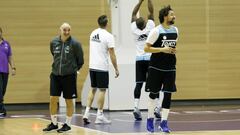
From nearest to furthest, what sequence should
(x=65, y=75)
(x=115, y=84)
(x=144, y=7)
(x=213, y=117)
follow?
(x=65, y=75) → (x=213, y=117) → (x=115, y=84) → (x=144, y=7)

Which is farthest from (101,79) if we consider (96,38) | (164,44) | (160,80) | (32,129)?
(164,44)

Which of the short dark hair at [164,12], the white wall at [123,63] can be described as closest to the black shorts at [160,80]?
the short dark hair at [164,12]

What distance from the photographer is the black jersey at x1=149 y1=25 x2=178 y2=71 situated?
383 inches

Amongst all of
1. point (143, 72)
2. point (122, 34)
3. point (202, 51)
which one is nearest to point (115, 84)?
point (122, 34)

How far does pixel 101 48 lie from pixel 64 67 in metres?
1.62

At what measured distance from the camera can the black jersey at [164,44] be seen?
972 cm

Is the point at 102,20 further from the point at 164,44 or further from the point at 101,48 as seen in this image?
the point at 164,44

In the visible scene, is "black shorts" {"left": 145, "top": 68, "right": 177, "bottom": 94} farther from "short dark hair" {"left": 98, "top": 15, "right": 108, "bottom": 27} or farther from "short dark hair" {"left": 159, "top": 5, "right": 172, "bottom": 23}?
"short dark hair" {"left": 98, "top": 15, "right": 108, "bottom": 27}

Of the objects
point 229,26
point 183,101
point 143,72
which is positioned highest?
point 229,26

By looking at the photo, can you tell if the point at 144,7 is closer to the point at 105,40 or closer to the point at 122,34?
the point at 122,34

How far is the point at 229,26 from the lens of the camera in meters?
18.4

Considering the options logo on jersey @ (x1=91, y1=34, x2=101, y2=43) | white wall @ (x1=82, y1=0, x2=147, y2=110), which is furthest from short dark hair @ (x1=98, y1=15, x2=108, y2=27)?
white wall @ (x1=82, y1=0, x2=147, y2=110)

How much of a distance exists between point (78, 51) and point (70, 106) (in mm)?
1082

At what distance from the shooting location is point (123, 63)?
49.7 feet
